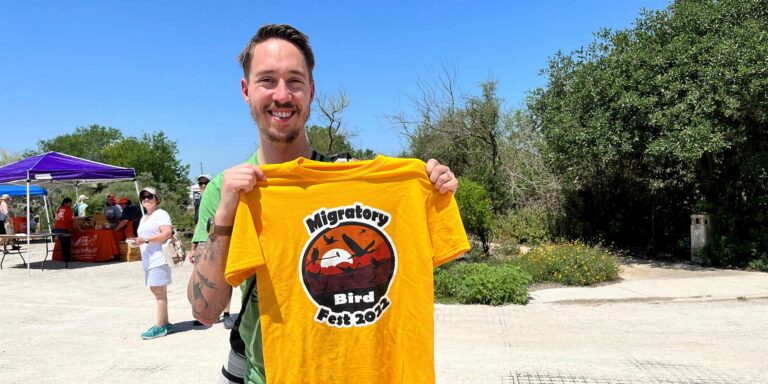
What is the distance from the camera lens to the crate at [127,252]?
656 inches

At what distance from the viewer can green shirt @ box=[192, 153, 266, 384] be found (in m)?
1.96

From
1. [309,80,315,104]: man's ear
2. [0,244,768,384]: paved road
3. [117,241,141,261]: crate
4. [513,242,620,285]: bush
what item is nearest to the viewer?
[309,80,315,104]: man's ear

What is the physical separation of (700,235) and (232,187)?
14.9 m

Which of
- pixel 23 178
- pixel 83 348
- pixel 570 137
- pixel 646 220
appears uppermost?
pixel 570 137

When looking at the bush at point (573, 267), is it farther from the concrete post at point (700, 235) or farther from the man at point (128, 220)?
the man at point (128, 220)

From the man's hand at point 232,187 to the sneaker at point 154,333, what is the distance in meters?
6.49

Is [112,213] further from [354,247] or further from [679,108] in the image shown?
[354,247]

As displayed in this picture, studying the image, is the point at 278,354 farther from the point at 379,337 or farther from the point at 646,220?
the point at 646,220

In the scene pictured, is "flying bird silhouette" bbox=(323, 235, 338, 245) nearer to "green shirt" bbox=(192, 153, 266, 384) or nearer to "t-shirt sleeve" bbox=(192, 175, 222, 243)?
"green shirt" bbox=(192, 153, 266, 384)

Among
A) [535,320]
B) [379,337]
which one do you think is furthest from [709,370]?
[379,337]

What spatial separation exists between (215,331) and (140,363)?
→ 158cm

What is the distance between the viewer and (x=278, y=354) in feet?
6.23

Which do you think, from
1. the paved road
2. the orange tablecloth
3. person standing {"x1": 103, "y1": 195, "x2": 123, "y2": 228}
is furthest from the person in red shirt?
the paved road

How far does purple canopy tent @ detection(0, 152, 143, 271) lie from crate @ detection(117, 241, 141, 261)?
234cm
